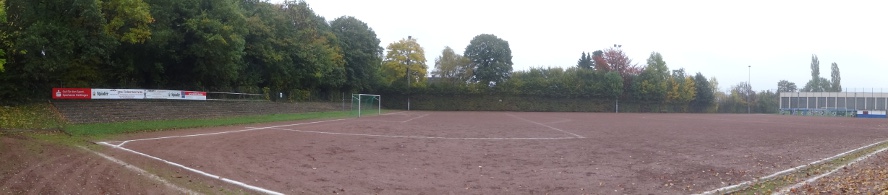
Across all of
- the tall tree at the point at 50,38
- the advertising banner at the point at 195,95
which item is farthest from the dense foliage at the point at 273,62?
the advertising banner at the point at 195,95

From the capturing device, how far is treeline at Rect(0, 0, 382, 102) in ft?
84.3

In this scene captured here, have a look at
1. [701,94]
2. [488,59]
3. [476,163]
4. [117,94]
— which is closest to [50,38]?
[117,94]

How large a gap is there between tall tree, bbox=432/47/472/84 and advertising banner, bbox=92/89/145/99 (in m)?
56.5

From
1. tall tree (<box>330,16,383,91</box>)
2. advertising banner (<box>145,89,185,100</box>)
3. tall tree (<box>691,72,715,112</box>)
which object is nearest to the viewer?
advertising banner (<box>145,89,185,100</box>)

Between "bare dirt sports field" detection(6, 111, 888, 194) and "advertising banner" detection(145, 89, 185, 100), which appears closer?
"bare dirt sports field" detection(6, 111, 888, 194)

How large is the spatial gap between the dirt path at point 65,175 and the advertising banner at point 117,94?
52.0ft

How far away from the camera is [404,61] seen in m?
72.9

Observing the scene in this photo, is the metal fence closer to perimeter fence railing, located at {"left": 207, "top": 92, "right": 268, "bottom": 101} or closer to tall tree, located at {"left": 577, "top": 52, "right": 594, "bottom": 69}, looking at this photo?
tall tree, located at {"left": 577, "top": 52, "right": 594, "bottom": 69}

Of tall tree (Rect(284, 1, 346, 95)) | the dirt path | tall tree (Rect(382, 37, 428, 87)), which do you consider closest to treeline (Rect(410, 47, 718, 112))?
tall tree (Rect(382, 37, 428, 87))

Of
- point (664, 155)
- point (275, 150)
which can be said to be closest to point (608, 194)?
point (664, 155)

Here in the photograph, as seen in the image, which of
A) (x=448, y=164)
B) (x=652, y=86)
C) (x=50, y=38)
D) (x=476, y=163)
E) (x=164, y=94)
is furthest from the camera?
(x=652, y=86)

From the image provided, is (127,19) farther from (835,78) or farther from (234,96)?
(835,78)

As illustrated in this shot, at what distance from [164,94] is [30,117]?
9355 millimetres

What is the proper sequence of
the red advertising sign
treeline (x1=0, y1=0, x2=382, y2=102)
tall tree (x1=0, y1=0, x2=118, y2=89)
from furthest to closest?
the red advertising sign < treeline (x1=0, y1=0, x2=382, y2=102) < tall tree (x1=0, y1=0, x2=118, y2=89)
